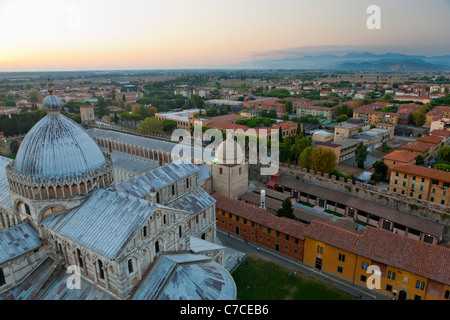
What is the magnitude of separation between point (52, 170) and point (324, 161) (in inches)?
1849

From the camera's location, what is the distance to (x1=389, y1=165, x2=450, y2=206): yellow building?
47219 mm

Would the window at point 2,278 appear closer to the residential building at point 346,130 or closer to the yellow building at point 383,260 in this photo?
the yellow building at point 383,260

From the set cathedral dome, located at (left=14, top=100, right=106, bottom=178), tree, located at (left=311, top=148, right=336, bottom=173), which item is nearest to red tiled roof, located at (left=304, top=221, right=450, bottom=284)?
cathedral dome, located at (left=14, top=100, right=106, bottom=178)

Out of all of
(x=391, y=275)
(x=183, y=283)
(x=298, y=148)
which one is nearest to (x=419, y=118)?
(x=298, y=148)

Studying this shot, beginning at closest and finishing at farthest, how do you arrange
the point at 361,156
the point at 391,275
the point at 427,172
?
1. the point at 391,275
2. the point at 427,172
3. the point at 361,156

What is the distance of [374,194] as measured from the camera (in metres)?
47.4

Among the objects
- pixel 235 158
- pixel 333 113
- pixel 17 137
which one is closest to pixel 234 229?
pixel 235 158

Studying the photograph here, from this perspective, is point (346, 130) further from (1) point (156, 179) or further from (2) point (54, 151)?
(2) point (54, 151)

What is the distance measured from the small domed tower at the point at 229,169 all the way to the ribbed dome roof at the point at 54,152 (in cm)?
2471

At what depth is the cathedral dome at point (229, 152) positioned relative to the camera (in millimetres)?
46688

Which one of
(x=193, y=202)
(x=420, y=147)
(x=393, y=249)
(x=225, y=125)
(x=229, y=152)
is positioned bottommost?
(x=393, y=249)

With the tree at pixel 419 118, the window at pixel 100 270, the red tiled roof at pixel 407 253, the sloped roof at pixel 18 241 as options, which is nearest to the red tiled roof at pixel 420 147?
the red tiled roof at pixel 407 253

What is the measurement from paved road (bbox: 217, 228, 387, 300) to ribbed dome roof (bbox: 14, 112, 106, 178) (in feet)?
69.6

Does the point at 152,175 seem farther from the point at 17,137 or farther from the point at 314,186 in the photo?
the point at 17,137
